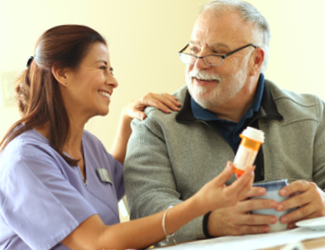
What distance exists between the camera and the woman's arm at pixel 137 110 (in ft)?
4.99

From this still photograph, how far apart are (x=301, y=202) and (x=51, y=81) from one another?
87 cm

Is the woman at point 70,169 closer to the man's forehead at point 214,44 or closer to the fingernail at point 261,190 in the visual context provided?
the fingernail at point 261,190

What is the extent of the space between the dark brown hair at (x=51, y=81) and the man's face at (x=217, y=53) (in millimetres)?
430

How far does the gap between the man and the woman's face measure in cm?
21

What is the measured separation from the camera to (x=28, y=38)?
93.6 inches

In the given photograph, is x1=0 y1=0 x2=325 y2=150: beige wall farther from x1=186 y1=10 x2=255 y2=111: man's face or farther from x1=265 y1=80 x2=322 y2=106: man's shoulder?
x1=186 y1=10 x2=255 y2=111: man's face

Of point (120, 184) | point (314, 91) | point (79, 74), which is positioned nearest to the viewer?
point (79, 74)

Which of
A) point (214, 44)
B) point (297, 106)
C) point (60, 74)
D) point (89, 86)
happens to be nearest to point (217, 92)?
point (214, 44)

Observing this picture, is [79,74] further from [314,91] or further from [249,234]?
[314,91]

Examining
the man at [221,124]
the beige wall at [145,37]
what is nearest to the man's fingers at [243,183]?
the man at [221,124]

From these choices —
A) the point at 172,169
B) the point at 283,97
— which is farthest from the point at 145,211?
the point at 283,97

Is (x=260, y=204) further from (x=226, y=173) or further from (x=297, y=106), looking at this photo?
(x=297, y=106)

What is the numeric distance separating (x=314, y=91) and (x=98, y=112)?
1.49 m

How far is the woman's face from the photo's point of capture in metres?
1.32
